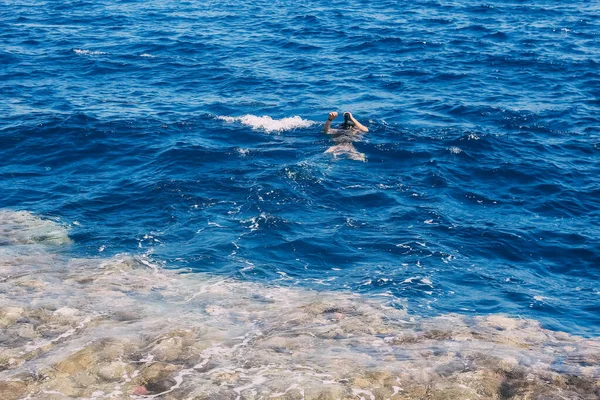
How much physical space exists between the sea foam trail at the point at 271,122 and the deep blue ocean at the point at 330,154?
4.8 inches

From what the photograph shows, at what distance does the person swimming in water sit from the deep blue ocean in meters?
0.40

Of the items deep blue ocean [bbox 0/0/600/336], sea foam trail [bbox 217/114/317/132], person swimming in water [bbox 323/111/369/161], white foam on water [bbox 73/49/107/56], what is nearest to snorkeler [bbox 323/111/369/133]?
person swimming in water [bbox 323/111/369/161]

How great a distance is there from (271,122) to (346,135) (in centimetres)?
380

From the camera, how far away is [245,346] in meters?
14.7

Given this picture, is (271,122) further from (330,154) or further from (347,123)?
(330,154)

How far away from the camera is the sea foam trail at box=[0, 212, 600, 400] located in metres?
12.9

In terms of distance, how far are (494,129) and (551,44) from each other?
14.5 metres

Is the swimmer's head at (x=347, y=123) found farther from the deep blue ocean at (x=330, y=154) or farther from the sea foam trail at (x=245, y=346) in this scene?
the sea foam trail at (x=245, y=346)

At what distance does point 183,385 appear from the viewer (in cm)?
1302

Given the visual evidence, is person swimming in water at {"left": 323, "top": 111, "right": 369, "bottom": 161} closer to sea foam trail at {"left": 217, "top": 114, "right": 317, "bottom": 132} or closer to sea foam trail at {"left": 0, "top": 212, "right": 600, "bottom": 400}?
sea foam trail at {"left": 217, "top": 114, "right": 317, "bottom": 132}

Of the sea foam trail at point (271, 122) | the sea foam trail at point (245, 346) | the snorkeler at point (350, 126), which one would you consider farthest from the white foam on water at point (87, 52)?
the sea foam trail at point (245, 346)

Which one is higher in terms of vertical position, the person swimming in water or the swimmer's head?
the swimmer's head

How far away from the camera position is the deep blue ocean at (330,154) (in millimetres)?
19953

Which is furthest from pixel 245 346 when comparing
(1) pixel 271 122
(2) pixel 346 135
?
(1) pixel 271 122
